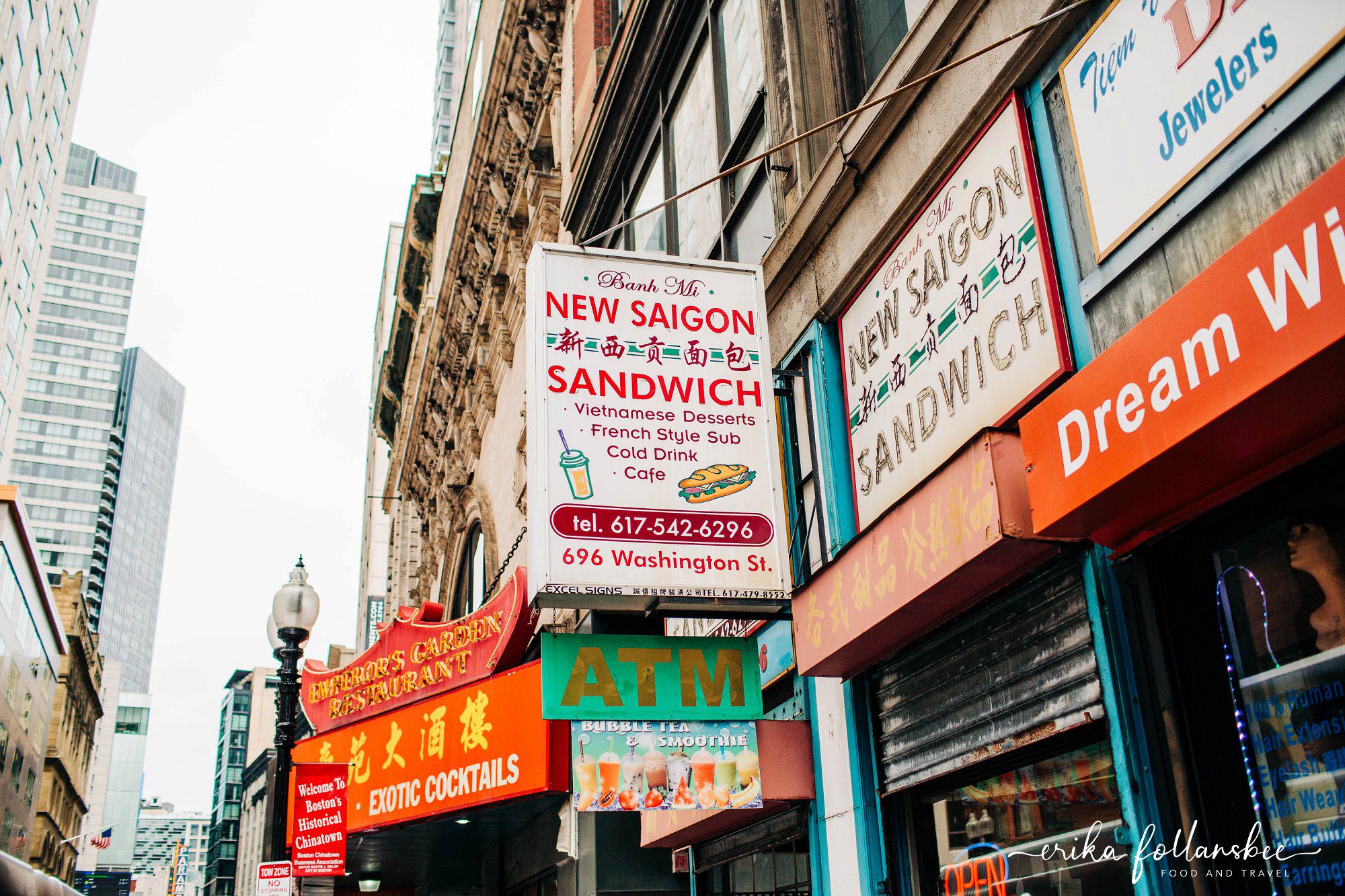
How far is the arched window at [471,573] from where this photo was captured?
81.1ft

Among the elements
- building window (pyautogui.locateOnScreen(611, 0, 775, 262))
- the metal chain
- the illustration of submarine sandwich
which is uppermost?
building window (pyautogui.locateOnScreen(611, 0, 775, 262))

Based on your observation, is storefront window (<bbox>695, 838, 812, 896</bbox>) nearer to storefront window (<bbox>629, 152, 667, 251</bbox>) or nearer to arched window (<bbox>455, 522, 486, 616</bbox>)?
storefront window (<bbox>629, 152, 667, 251</bbox>)

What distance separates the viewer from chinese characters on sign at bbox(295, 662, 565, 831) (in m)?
11.1

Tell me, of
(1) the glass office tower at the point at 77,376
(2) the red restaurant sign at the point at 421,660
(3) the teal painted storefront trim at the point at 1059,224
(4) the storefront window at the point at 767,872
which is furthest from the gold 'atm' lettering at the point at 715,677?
(1) the glass office tower at the point at 77,376

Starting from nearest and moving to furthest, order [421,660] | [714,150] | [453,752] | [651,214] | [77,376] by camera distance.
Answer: [453,752] → [714,150] → [421,660] → [651,214] → [77,376]

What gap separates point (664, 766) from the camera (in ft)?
26.0

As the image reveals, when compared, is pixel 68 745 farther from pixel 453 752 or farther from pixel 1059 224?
pixel 1059 224

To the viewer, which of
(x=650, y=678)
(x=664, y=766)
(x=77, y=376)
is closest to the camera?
(x=664, y=766)

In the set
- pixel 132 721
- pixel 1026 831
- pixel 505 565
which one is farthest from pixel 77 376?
pixel 1026 831

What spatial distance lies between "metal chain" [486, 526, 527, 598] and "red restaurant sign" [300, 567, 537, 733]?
3653 mm

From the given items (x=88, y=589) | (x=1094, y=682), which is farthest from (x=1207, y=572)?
(x=88, y=589)

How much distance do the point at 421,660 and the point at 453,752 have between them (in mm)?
1621

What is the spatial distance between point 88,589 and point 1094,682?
639 feet

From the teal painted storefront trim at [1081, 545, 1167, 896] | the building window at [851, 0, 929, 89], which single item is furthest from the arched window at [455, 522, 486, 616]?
the teal painted storefront trim at [1081, 545, 1167, 896]
